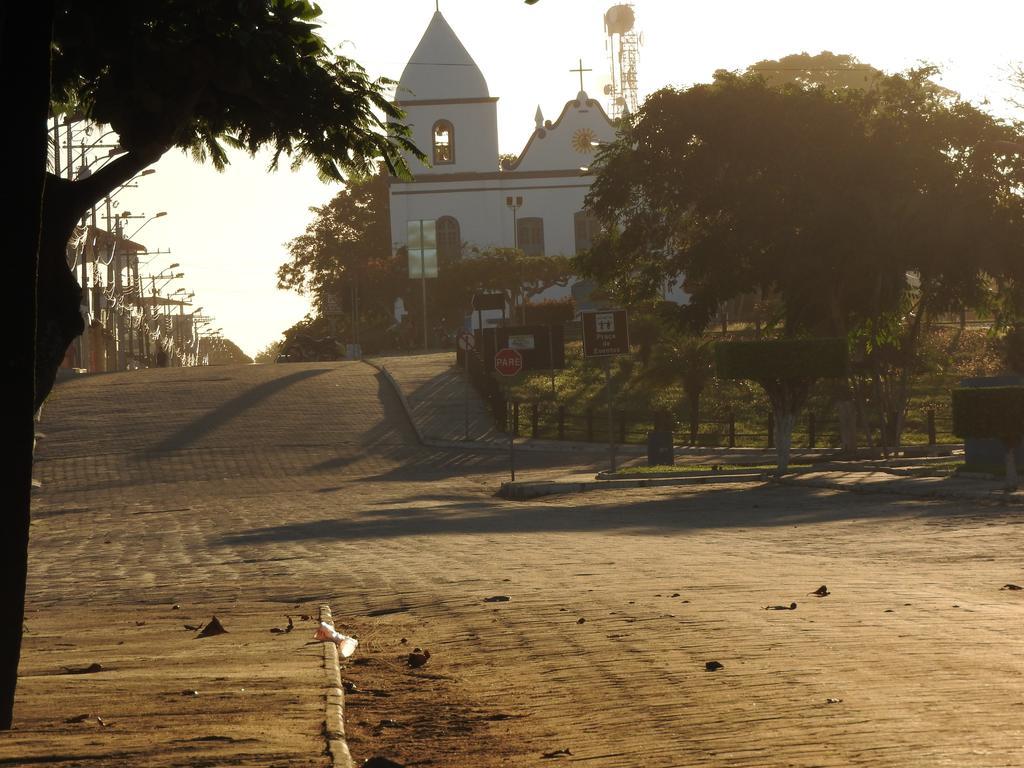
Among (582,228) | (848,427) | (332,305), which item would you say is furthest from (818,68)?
(848,427)

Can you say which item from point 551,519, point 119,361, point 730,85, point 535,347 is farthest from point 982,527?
point 119,361

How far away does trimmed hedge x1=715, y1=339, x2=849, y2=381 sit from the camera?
23.8 meters

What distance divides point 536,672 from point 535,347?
112ft

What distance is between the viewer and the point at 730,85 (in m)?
30.4

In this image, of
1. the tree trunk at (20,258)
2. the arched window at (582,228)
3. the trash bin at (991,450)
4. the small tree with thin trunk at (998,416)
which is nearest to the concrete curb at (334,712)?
the tree trunk at (20,258)

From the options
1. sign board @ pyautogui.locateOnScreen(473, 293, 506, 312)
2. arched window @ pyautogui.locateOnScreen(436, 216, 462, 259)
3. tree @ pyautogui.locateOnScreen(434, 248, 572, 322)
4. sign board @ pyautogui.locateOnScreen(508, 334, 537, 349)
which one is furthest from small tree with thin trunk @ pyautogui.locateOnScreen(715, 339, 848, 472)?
arched window @ pyautogui.locateOnScreen(436, 216, 462, 259)

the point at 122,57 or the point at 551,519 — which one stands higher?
the point at 122,57

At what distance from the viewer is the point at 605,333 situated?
25.8 metres

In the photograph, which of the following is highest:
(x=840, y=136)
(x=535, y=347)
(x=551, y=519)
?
(x=840, y=136)

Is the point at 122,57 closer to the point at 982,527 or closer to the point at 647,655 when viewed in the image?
the point at 647,655

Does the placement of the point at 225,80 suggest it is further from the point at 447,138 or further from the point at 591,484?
the point at 447,138

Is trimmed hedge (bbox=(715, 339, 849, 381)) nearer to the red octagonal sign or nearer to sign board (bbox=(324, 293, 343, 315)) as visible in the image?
the red octagonal sign

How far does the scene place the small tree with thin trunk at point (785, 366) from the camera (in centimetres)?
2384

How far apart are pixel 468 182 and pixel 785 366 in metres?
73.3
